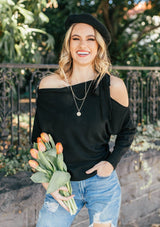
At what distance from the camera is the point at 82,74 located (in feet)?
6.98

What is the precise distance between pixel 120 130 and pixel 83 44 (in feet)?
2.09

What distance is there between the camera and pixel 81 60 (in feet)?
6.73

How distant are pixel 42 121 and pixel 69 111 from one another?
198mm

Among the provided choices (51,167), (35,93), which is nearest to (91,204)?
(51,167)

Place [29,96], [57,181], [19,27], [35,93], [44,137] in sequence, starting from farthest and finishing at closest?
[19,27] < [35,93] < [29,96] < [44,137] < [57,181]

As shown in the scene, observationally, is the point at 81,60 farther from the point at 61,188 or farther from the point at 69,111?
the point at 61,188

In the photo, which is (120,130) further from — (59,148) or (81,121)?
(59,148)

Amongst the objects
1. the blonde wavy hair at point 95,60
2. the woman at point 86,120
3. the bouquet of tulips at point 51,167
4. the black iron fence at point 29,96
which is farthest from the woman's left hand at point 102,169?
the black iron fence at point 29,96

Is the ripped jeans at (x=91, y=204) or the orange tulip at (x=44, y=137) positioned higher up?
the orange tulip at (x=44, y=137)

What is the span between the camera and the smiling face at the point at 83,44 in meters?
2.04

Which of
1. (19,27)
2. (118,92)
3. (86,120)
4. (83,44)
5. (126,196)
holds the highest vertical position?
(19,27)

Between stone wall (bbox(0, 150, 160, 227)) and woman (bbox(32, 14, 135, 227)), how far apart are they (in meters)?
0.79

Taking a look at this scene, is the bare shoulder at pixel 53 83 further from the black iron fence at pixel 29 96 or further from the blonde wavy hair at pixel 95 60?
the black iron fence at pixel 29 96

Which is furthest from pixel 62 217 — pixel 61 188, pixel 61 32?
pixel 61 32
